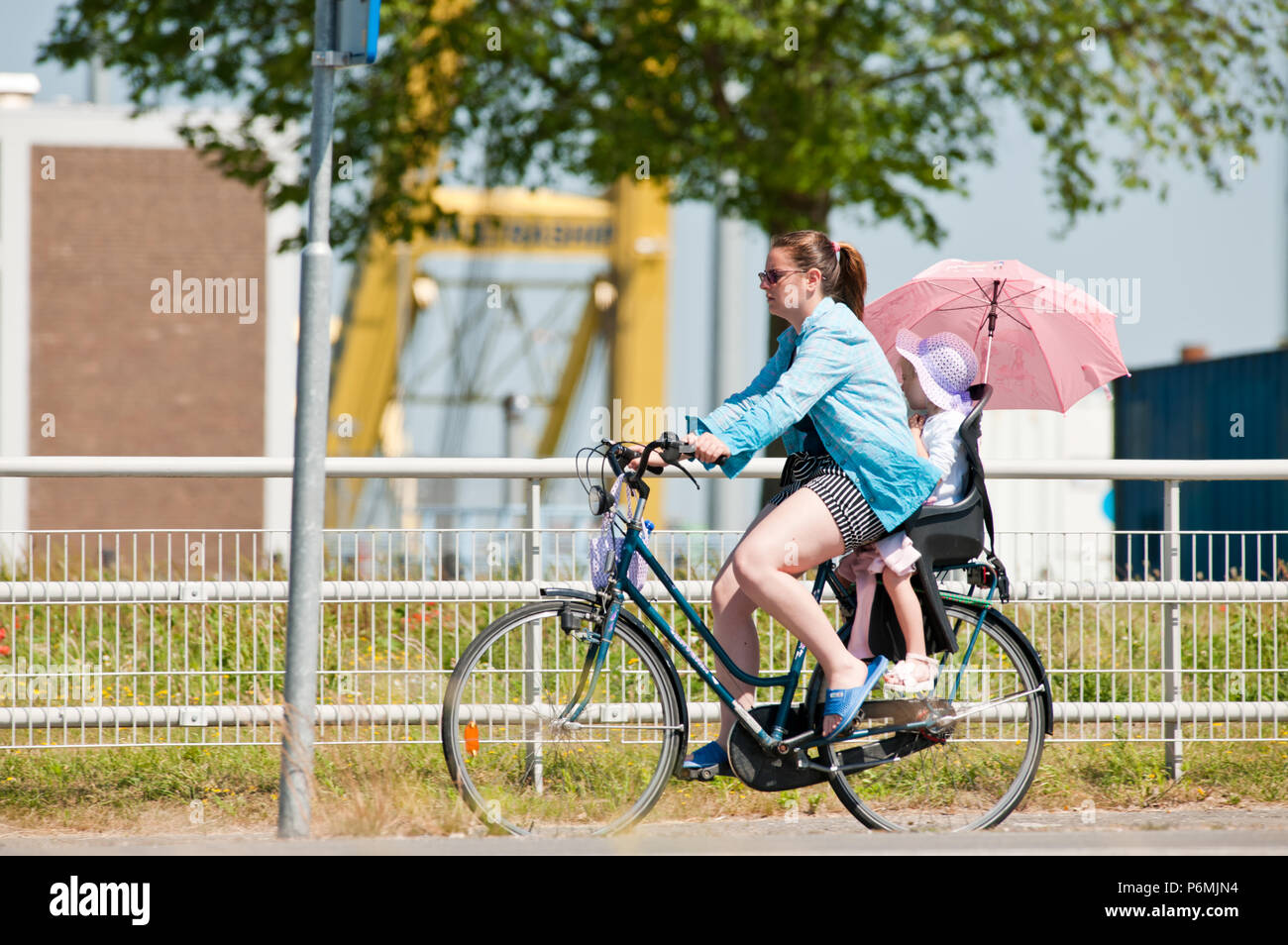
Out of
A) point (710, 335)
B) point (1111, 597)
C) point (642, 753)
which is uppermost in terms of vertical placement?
point (710, 335)

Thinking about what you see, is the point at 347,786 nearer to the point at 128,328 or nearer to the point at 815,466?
the point at 815,466

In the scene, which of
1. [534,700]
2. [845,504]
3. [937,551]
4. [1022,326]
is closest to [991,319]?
[1022,326]

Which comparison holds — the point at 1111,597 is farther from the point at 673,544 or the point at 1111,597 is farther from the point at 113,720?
the point at 113,720

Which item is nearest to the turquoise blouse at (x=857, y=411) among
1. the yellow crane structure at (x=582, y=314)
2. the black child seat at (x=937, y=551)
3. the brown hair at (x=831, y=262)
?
the brown hair at (x=831, y=262)

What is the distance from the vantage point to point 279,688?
5.22 metres

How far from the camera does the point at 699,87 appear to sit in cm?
1325

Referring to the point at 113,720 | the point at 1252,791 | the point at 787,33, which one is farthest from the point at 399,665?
the point at 787,33

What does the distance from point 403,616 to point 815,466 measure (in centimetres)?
165

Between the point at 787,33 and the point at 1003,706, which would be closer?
the point at 1003,706

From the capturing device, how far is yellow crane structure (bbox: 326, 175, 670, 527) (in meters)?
20.7

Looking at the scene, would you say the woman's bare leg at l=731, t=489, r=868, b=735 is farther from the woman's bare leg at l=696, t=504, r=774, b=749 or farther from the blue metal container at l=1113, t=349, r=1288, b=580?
the blue metal container at l=1113, t=349, r=1288, b=580
